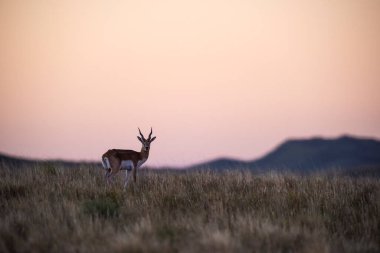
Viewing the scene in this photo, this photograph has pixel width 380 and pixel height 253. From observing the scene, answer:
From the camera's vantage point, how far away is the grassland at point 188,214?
905cm

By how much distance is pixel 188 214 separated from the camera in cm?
1128

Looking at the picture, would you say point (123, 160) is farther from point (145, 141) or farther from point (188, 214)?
point (188, 214)

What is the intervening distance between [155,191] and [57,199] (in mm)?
2628

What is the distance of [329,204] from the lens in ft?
41.7

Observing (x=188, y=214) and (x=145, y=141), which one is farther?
(x=145, y=141)

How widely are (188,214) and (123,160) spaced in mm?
5830

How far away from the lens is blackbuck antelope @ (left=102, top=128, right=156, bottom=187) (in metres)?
16.3

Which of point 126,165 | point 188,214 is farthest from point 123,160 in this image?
point 188,214

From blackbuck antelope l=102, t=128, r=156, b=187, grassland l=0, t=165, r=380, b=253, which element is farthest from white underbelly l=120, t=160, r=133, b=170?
grassland l=0, t=165, r=380, b=253

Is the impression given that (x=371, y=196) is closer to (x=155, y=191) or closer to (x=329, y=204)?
(x=329, y=204)

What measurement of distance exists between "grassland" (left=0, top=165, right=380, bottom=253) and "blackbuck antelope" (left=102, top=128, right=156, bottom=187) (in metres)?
0.46

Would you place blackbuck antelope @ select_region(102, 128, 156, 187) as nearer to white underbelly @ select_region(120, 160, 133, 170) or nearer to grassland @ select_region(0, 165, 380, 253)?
white underbelly @ select_region(120, 160, 133, 170)

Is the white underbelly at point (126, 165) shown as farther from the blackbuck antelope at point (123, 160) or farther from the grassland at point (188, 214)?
the grassland at point (188, 214)

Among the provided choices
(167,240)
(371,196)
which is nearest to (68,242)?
(167,240)
